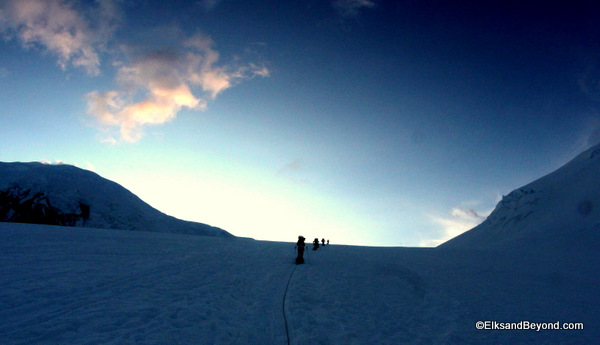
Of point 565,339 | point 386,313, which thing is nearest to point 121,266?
point 386,313

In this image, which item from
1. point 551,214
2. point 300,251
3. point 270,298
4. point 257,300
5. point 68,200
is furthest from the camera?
point 68,200

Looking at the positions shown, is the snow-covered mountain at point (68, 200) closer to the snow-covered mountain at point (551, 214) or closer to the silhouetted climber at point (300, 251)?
the silhouetted climber at point (300, 251)

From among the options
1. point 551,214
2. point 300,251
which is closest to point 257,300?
point 300,251

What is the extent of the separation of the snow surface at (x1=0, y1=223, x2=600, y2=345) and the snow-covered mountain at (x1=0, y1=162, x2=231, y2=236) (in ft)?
Answer: 315

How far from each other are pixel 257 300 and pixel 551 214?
184ft

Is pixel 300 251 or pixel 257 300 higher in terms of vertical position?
pixel 300 251

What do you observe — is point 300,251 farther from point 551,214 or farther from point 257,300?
point 551,214

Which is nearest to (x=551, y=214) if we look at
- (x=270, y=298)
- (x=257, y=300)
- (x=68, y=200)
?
(x=270, y=298)

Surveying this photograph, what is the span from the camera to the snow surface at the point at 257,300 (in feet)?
28.7

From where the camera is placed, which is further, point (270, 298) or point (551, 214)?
point (551, 214)

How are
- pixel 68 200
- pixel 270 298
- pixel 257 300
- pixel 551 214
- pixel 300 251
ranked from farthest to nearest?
pixel 68 200 < pixel 551 214 < pixel 300 251 < pixel 270 298 < pixel 257 300

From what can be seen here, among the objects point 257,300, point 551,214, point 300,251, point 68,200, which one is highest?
point 551,214

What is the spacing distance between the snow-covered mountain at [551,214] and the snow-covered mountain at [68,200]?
110173 millimetres

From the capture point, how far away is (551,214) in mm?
48594
